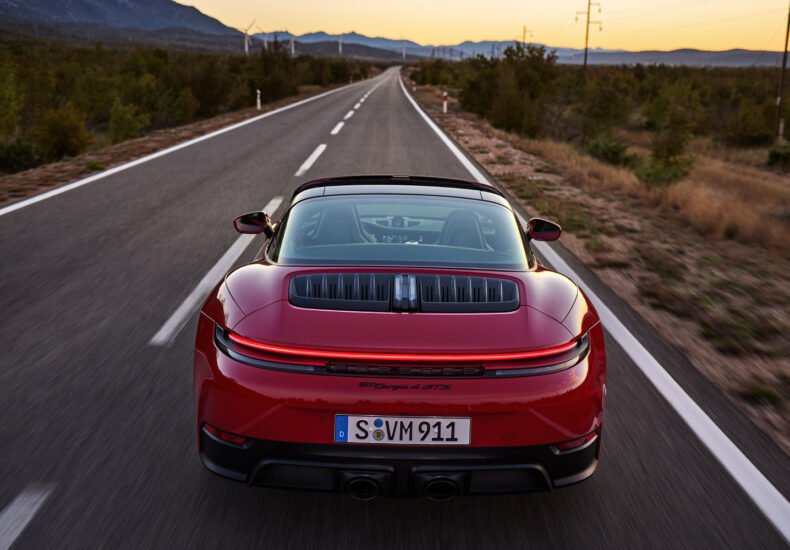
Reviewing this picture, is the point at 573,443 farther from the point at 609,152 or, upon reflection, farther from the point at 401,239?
the point at 609,152

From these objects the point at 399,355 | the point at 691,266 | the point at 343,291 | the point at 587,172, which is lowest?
the point at 691,266

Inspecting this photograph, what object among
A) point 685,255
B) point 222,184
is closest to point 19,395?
point 685,255

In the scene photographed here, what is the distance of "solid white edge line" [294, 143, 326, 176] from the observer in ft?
43.9

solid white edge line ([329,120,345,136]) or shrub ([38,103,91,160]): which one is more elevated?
solid white edge line ([329,120,345,136])

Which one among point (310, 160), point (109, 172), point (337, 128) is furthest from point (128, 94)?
point (109, 172)

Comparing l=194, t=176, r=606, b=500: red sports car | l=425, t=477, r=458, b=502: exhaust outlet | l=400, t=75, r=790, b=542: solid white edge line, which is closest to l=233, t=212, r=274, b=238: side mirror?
l=194, t=176, r=606, b=500: red sports car

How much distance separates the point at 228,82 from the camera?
50875 millimetres

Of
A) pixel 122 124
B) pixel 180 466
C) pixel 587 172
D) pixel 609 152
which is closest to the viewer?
pixel 180 466

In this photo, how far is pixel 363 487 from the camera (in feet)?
8.84

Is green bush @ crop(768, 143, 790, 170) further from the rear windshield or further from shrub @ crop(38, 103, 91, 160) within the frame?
the rear windshield

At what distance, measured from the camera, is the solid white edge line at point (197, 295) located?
5121mm

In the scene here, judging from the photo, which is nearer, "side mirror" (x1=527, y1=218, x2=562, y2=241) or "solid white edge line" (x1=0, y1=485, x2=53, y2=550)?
"solid white edge line" (x1=0, y1=485, x2=53, y2=550)

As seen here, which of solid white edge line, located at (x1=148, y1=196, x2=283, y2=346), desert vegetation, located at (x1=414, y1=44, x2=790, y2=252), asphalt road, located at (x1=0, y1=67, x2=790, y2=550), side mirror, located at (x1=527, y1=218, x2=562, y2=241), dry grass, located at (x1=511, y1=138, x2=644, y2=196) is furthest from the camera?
dry grass, located at (x1=511, y1=138, x2=644, y2=196)

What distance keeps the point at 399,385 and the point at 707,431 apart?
81.1 inches
